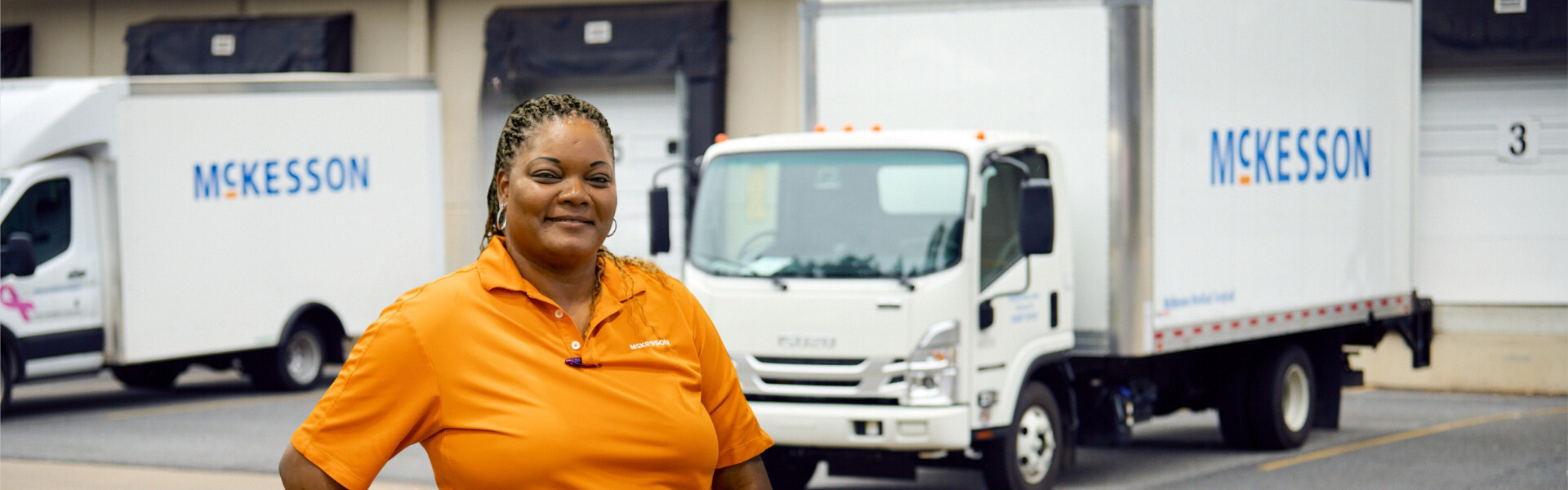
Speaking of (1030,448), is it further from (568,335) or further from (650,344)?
(568,335)

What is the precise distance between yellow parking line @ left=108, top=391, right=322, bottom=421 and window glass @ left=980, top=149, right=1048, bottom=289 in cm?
720

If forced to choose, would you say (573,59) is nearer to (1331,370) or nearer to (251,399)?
(251,399)

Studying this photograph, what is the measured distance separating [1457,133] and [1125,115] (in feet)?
28.3

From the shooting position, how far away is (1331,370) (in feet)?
42.6

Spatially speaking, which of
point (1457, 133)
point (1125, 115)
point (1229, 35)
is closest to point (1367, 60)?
point (1229, 35)

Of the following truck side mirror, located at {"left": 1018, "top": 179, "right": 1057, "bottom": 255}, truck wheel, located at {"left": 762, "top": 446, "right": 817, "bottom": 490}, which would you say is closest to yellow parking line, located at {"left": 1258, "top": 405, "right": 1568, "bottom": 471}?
truck wheel, located at {"left": 762, "top": 446, "right": 817, "bottom": 490}

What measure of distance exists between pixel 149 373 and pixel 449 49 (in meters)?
6.40

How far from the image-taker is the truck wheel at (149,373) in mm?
16094

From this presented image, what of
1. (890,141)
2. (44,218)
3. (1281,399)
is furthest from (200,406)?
(1281,399)

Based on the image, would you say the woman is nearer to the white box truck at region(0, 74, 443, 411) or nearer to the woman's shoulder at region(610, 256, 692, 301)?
the woman's shoulder at region(610, 256, 692, 301)

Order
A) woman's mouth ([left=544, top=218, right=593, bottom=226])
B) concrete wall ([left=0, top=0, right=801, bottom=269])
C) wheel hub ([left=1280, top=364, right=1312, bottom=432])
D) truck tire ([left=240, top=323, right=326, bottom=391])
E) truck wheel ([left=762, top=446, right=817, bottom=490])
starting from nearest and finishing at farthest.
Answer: woman's mouth ([left=544, top=218, right=593, bottom=226]) < truck wheel ([left=762, top=446, right=817, bottom=490]) < wheel hub ([left=1280, top=364, right=1312, bottom=432]) < truck tire ([left=240, top=323, right=326, bottom=391]) < concrete wall ([left=0, top=0, right=801, bottom=269])

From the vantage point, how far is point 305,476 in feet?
8.95

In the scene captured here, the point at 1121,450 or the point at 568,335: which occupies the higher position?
the point at 568,335

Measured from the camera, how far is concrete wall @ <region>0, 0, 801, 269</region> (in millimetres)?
19750
